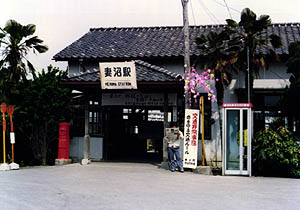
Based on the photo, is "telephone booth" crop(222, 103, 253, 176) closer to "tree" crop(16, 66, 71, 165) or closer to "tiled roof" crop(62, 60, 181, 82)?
"tiled roof" crop(62, 60, 181, 82)

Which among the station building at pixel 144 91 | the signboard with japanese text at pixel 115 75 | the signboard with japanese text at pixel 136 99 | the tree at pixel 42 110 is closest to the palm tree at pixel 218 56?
the station building at pixel 144 91

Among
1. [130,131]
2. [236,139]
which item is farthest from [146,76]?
[130,131]

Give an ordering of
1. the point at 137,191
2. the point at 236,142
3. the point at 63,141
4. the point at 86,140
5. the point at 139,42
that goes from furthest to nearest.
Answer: the point at 139,42, the point at 63,141, the point at 86,140, the point at 236,142, the point at 137,191

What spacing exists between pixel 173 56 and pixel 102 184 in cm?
801

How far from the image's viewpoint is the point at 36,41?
18.0 meters

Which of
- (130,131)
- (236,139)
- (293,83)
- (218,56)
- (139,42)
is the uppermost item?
(139,42)

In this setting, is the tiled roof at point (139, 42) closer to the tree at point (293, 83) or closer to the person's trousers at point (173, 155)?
the tree at point (293, 83)

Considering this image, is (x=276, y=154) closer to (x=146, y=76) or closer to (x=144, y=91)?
(x=146, y=76)

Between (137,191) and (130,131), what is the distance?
37.2 ft

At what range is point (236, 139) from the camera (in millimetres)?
13875

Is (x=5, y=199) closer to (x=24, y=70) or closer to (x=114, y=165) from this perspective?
(x=114, y=165)

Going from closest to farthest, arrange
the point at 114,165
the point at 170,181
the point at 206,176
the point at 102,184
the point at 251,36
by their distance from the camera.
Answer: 1. the point at 102,184
2. the point at 170,181
3. the point at 206,176
4. the point at 251,36
5. the point at 114,165

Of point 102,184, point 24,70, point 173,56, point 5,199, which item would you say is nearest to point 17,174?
point 102,184

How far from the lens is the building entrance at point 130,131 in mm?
18470
